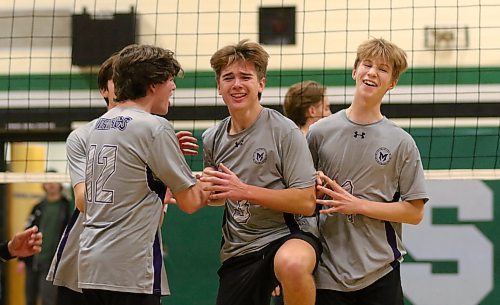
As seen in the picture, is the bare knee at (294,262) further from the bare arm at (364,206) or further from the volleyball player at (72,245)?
the volleyball player at (72,245)

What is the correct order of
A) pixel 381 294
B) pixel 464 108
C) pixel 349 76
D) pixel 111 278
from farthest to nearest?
1. pixel 349 76
2. pixel 464 108
3. pixel 381 294
4. pixel 111 278

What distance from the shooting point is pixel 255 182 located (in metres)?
3.55

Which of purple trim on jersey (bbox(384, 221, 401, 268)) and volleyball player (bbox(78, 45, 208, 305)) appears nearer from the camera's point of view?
volleyball player (bbox(78, 45, 208, 305))

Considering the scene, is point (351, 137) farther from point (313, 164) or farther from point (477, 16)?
point (477, 16)

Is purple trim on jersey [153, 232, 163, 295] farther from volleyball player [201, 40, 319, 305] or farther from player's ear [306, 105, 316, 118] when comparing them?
player's ear [306, 105, 316, 118]

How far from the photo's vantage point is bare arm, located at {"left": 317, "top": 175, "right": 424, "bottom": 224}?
11.3 feet

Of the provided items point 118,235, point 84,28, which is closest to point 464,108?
point 84,28

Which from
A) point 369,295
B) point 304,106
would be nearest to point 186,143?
point 369,295

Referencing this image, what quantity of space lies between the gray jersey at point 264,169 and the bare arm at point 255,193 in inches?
2.3

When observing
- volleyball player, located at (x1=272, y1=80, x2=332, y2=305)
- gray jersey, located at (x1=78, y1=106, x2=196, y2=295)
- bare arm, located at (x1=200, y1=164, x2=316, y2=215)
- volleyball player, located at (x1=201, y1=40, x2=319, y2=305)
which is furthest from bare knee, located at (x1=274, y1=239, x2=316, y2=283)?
volleyball player, located at (x1=272, y1=80, x2=332, y2=305)

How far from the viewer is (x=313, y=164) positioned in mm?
3590

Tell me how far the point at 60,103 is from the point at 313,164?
3672 mm

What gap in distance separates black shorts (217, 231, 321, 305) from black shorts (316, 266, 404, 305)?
0.18 meters

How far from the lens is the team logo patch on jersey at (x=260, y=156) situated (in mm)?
3547
